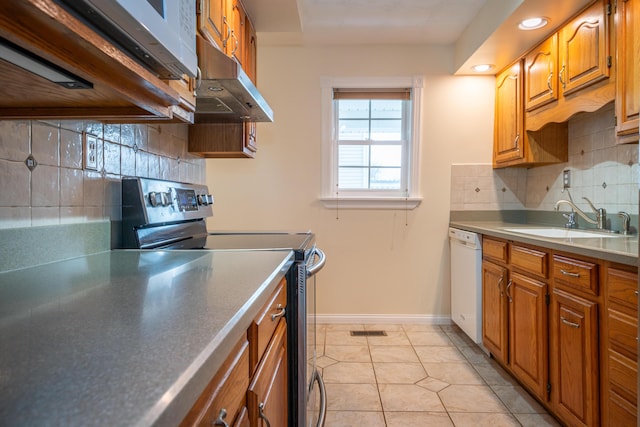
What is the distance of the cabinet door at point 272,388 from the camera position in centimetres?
77

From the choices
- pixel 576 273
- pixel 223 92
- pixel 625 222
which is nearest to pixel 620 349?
pixel 576 273

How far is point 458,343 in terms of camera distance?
2.75 m

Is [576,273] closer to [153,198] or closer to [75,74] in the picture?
[153,198]

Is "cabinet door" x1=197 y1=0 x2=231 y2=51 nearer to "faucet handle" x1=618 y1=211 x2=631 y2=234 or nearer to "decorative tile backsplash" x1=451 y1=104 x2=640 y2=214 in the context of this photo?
"decorative tile backsplash" x1=451 y1=104 x2=640 y2=214

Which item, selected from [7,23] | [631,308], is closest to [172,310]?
[7,23]

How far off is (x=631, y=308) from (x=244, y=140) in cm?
182

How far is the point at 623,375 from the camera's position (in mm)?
1294

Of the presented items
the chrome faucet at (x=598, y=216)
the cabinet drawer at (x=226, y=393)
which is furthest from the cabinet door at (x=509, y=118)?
the cabinet drawer at (x=226, y=393)

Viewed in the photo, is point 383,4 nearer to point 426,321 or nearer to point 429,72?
point 429,72

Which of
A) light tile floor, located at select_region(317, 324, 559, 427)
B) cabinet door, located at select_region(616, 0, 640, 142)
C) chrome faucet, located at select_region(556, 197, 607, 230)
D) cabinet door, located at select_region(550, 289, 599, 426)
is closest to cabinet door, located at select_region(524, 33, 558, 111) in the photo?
cabinet door, located at select_region(616, 0, 640, 142)

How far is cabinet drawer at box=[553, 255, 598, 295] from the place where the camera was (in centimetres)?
145

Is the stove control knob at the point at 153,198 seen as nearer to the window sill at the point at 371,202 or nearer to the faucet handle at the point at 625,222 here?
the window sill at the point at 371,202

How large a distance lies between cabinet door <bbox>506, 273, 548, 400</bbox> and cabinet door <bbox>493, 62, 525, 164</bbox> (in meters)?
1.12

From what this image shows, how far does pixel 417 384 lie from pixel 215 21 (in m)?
2.14
